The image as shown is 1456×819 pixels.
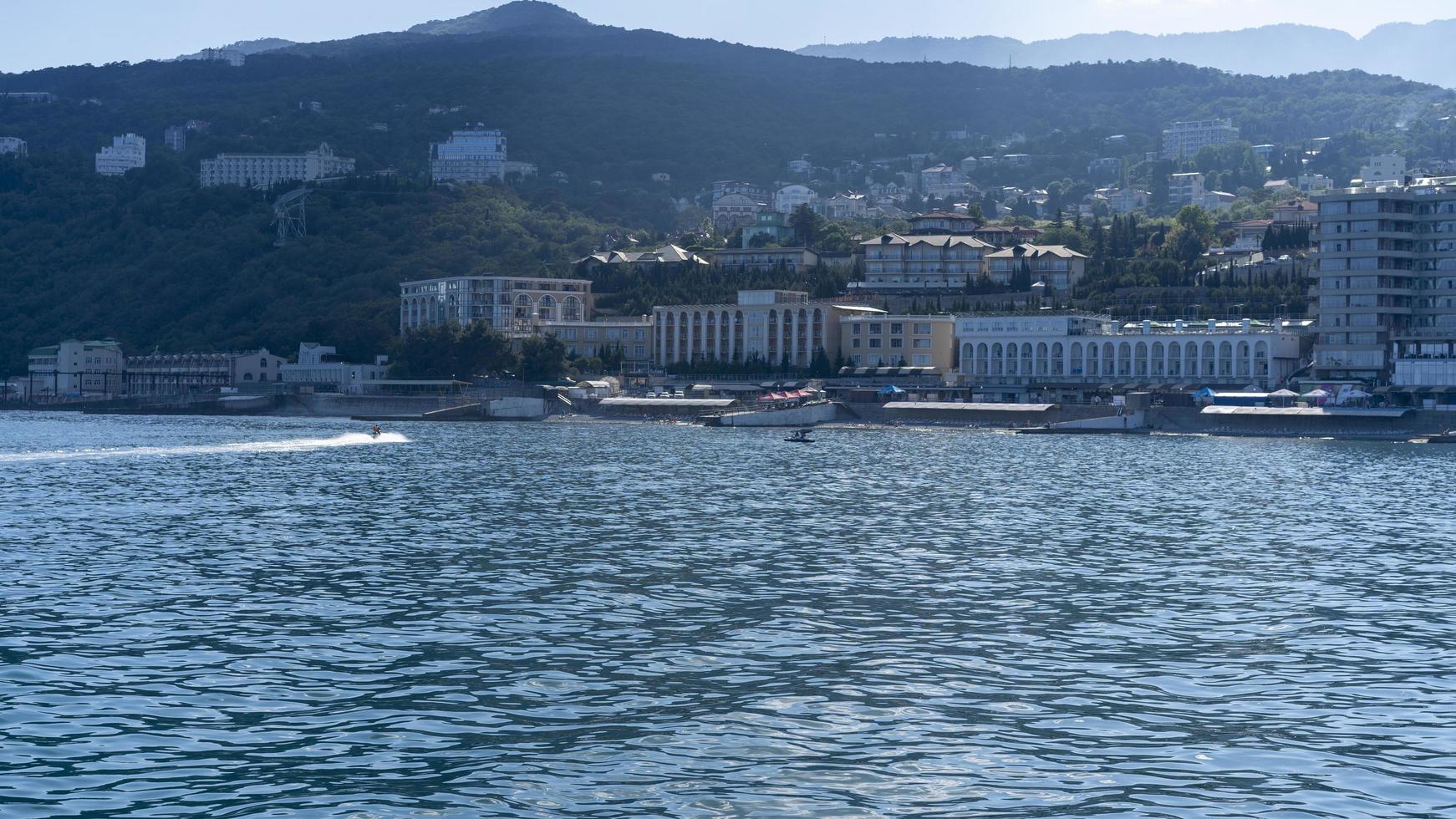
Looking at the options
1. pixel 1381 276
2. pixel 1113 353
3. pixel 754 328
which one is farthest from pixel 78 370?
pixel 1381 276

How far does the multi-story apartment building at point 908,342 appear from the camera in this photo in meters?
148

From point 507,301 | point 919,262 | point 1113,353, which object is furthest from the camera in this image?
point 919,262

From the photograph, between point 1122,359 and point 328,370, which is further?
point 328,370

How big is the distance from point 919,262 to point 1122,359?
165ft

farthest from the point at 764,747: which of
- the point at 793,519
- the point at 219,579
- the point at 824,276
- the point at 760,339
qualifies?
the point at 824,276

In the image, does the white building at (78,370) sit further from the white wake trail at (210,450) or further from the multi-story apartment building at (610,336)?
the white wake trail at (210,450)

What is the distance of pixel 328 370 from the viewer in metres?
172

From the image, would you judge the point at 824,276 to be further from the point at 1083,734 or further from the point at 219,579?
the point at 1083,734

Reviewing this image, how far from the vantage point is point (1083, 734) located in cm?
2059

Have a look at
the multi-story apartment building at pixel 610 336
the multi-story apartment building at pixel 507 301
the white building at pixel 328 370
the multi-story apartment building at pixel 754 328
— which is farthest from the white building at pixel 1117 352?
the white building at pixel 328 370

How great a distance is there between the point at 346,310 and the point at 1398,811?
181965 millimetres

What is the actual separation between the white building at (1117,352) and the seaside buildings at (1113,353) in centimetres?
7

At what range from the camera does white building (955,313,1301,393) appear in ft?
414

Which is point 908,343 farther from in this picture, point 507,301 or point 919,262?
point 507,301
